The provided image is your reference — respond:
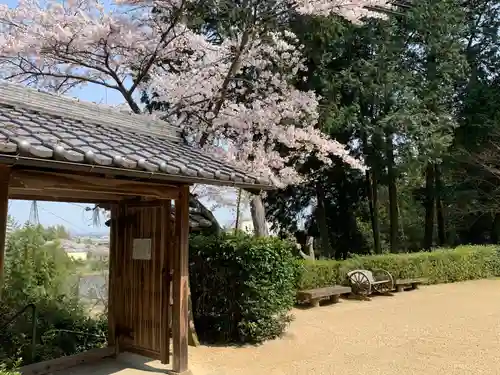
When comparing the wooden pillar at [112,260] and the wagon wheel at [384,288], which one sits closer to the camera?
the wooden pillar at [112,260]

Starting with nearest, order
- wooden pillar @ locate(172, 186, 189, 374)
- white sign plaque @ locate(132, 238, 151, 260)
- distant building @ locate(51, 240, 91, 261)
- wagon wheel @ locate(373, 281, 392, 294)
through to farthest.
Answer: wooden pillar @ locate(172, 186, 189, 374) < white sign plaque @ locate(132, 238, 151, 260) < distant building @ locate(51, 240, 91, 261) < wagon wheel @ locate(373, 281, 392, 294)

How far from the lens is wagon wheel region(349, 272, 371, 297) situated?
11205mm

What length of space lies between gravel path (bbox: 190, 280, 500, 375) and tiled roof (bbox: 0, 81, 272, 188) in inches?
92.2

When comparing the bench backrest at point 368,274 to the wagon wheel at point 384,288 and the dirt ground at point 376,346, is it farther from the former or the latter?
the dirt ground at point 376,346

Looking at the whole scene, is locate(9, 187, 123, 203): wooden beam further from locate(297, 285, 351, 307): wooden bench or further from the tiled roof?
locate(297, 285, 351, 307): wooden bench

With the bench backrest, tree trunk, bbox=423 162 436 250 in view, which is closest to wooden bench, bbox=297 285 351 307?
the bench backrest

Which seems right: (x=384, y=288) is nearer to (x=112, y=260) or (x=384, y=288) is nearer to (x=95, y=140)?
(x=112, y=260)

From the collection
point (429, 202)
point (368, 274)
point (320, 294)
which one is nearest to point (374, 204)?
point (429, 202)

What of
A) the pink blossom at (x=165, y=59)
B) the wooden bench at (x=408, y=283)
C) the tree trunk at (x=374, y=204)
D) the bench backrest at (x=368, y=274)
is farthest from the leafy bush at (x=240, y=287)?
the tree trunk at (x=374, y=204)

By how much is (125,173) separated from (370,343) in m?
4.68

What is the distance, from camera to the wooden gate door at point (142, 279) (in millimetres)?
5160

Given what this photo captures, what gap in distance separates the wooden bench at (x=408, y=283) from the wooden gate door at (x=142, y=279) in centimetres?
871

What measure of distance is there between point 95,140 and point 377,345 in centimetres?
484

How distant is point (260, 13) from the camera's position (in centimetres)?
876
